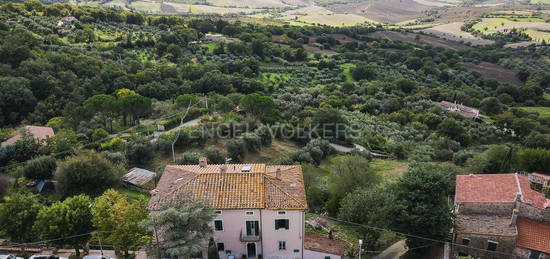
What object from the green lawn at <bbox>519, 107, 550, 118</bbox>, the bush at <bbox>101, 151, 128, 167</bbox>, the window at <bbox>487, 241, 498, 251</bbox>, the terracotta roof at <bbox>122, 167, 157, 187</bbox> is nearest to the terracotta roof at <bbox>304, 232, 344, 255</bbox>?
the window at <bbox>487, 241, 498, 251</bbox>

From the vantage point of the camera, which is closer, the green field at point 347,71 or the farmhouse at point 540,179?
the farmhouse at point 540,179

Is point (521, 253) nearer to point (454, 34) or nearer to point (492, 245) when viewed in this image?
point (492, 245)

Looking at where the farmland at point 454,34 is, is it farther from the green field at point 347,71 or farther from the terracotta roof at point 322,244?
the terracotta roof at point 322,244

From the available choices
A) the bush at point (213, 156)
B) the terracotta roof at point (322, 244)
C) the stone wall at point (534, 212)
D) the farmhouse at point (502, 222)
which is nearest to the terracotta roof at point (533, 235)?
Result: the farmhouse at point (502, 222)

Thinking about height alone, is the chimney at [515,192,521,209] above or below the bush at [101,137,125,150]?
above

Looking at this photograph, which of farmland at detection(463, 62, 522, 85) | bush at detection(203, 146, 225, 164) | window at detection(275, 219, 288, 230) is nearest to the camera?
window at detection(275, 219, 288, 230)

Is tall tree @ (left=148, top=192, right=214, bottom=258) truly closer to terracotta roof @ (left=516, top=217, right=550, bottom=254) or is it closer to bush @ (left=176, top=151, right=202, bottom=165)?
bush @ (left=176, top=151, right=202, bottom=165)

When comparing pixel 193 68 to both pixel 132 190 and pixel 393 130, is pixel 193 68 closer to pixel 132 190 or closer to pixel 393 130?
pixel 393 130
